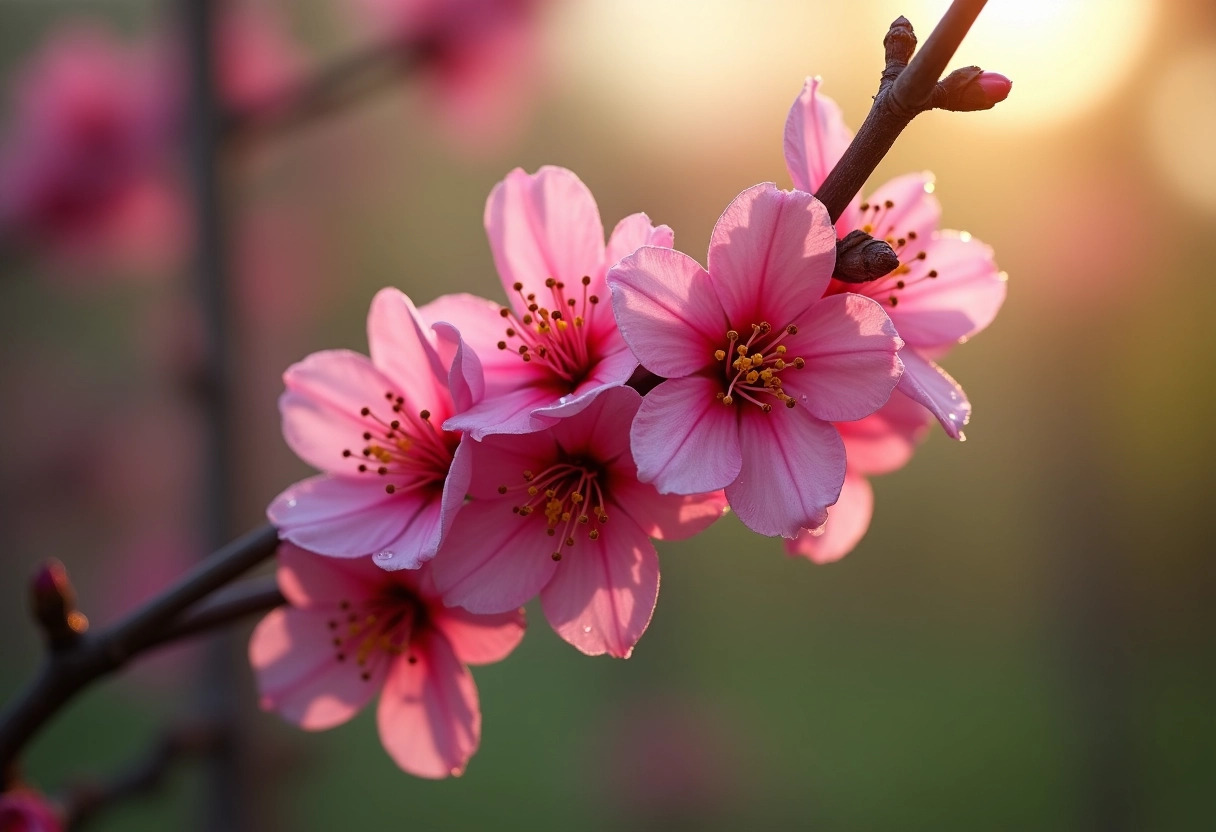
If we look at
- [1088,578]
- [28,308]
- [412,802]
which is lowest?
[412,802]

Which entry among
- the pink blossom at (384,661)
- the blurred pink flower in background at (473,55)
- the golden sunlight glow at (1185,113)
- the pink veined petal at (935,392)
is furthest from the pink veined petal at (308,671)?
the golden sunlight glow at (1185,113)

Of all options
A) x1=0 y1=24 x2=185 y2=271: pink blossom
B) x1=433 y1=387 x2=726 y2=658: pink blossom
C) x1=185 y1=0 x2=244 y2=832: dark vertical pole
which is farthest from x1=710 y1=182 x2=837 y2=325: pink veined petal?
x1=0 y1=24 x2=185 y2=271: pink blossom

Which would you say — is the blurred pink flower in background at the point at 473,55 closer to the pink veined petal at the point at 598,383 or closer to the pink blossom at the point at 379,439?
the pink blossom at the point at 379,439

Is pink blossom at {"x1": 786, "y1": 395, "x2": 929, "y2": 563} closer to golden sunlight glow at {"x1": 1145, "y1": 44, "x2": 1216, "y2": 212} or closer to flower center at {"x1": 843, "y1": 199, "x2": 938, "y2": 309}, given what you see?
flower center at {"x1": 843, "y1": 199, "x2": 938, "y2": 309}

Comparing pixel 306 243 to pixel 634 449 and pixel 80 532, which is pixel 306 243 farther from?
pixel 634 449

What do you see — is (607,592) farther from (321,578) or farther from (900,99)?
(900,99)

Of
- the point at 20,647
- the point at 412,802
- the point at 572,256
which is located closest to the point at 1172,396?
the point at 412,802
